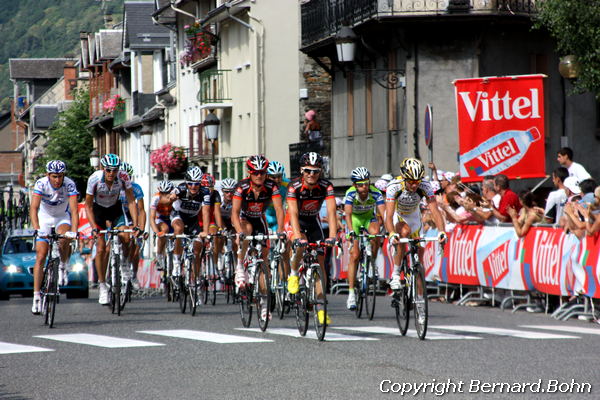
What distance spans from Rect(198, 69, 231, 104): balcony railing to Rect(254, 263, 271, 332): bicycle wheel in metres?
37.0

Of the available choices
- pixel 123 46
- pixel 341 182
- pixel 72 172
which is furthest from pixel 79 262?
pixel 72 172

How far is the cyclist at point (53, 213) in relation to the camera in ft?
55.6

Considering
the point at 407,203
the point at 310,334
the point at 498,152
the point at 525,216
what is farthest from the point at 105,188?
the point at 498,152

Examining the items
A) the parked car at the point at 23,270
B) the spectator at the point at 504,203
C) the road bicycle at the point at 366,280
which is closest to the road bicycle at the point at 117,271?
the road bicycle at the point at 366,280

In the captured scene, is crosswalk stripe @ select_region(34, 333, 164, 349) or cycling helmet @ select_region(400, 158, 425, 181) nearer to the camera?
crosswalk stripe @ select_region(34, 333, 164, 349)

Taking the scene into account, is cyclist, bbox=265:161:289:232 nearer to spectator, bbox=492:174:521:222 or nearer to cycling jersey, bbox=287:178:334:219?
cycling jersey, bbox=287:178:334:219

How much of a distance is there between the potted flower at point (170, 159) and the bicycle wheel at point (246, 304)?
41980mm

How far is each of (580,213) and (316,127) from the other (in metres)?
24.2

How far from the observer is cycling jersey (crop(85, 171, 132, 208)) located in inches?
720

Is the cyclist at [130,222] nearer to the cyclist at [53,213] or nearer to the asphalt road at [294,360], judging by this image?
the cyclist at [53,213]

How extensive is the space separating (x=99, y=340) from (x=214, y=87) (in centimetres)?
4042

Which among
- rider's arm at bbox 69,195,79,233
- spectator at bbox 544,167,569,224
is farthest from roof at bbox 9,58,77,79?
rider's arm at bbox 69,195,79,233

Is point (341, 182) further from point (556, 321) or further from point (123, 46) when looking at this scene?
point (123, 46)

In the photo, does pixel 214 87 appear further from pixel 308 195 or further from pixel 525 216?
pixel 308 195
